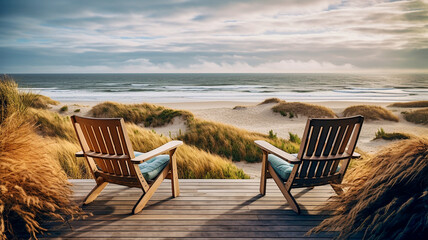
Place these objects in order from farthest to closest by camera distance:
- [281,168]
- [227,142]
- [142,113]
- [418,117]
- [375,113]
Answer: [375,113] < [418,117] < [142,113] < [227,142] < [281,168]

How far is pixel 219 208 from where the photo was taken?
2.95 m

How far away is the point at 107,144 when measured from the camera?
9.00ft

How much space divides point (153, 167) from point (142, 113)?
1009cm

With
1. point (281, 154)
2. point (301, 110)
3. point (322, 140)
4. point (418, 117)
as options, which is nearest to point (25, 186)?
point (281, 154)

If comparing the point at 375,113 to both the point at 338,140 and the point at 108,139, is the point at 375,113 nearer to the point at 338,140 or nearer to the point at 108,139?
the point at 338,140

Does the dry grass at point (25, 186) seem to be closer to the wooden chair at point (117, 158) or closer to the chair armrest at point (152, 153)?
the wooden chair at point (117, 158)

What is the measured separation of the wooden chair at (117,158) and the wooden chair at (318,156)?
1.21m

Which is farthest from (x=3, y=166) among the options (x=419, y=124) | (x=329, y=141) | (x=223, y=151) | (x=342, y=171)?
(x=419, y=124)

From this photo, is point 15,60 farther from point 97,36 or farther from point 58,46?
point 97,36

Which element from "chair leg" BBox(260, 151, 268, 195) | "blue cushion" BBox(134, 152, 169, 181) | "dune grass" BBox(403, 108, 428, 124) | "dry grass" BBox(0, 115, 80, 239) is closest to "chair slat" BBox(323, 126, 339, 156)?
"chair leg" BBox(260, 151, 268, 195)

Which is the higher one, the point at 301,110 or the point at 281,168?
the point at 281,168

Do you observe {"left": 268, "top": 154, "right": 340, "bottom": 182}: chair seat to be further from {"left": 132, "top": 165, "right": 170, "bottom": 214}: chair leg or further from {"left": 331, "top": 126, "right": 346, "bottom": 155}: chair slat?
{"left": 132, "top": 165, "right": 170, "bottom": 214}: chair leg

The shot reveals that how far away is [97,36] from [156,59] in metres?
17.4

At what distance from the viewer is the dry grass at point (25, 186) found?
7.09ft
